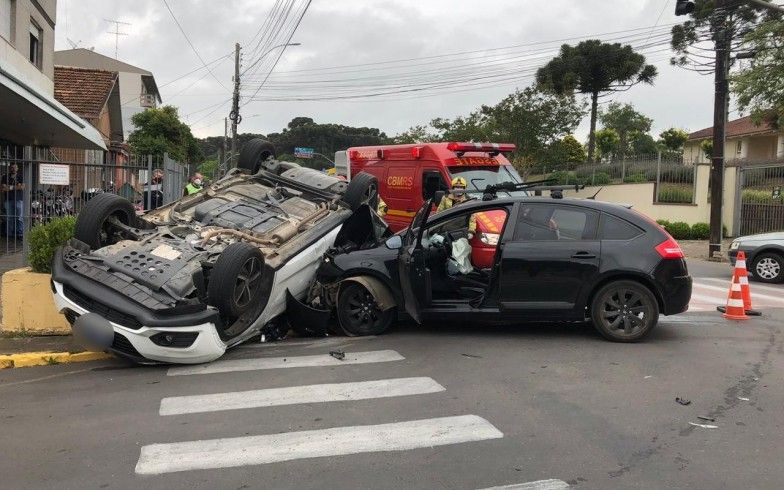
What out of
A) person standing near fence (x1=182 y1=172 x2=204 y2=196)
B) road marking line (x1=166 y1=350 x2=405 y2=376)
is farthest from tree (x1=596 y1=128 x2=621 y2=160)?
road marking line (x1=166 y1=350 x2=405 y2=376)

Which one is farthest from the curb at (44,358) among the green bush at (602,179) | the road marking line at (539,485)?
the green bush at (602,179)

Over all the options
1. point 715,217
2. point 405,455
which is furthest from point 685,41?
point 405,455

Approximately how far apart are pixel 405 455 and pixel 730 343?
480 centimetres

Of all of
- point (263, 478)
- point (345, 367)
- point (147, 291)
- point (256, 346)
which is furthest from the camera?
point (256, 346)

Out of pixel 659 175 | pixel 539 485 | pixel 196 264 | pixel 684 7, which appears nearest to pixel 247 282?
pixel 196 264

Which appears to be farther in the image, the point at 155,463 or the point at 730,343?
the point at 730,343

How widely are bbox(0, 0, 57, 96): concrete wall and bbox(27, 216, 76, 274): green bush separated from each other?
7.77m

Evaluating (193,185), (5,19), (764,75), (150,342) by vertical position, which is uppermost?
(764,75)

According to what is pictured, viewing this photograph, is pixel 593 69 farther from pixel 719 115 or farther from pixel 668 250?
pixel 668 250

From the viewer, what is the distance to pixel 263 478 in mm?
3814

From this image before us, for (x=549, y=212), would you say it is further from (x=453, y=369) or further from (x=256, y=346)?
(x=256, y=346)

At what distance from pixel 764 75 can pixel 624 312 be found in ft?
66.6

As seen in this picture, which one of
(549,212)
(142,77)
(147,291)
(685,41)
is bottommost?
(147,291)

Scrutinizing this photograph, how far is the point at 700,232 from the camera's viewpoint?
978 inches
